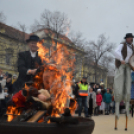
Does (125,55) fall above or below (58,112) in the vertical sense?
above

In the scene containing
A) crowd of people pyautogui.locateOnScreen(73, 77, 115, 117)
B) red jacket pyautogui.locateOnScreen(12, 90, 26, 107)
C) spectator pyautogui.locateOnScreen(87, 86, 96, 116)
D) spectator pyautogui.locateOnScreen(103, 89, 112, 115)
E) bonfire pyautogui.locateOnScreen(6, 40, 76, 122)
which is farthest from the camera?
spectator pyautogui.locateOnScreen(103, 89, 112, 115)

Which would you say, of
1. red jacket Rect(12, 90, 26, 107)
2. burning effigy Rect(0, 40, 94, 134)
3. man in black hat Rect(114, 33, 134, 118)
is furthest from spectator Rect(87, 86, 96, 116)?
red jacket Rect(12, 90, 26, 107)

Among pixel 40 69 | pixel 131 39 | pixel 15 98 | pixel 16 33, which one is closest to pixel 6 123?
pixel 15 98

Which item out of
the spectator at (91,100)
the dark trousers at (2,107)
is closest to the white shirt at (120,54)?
the dark trousers at (2,107)

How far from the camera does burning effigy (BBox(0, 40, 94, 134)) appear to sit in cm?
281

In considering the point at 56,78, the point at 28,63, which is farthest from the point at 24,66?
the point at 56,78

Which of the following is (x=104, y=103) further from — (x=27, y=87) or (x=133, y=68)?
(x=27, y=87)

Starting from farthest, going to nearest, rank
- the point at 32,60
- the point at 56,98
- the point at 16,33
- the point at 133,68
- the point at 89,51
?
the point at 89,51, the point at 16,33, the point at 133,68, the point at 32,60, the point at 56,98

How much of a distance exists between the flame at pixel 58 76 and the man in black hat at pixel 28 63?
0.52 feet

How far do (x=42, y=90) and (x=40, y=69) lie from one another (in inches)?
16.3

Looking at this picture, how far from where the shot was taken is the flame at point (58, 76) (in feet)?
11.8

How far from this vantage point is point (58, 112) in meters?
3.48

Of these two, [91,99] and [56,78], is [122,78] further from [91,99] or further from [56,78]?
[91,99]

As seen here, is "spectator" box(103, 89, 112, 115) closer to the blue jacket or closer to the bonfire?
the blue jacket
